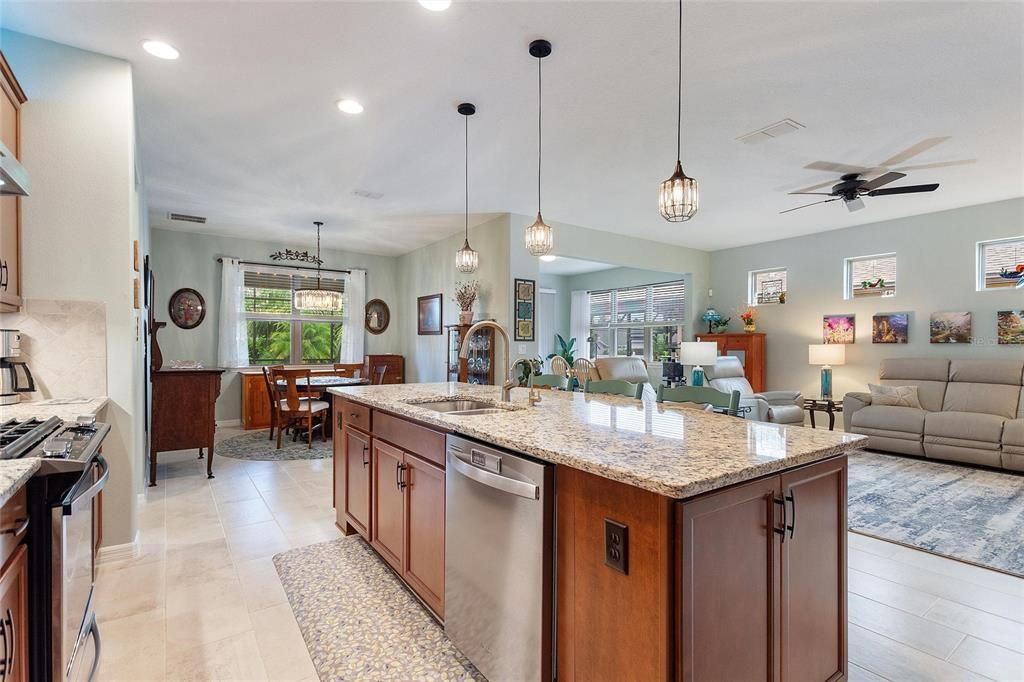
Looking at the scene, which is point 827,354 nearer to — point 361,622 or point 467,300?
point 467,300

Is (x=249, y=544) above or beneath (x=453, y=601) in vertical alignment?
beneath

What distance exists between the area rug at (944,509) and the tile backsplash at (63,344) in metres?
4.56

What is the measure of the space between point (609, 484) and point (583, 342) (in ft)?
29.7

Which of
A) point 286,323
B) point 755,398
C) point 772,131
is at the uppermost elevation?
point 772,131

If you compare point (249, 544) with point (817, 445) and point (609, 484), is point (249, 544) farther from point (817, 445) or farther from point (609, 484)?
point (817, 445)

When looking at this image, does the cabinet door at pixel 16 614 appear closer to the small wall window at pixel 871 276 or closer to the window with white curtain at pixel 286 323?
the window with white curtain at pixel 286 323

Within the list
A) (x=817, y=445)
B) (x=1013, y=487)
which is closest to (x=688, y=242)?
(x=1013, y=487)

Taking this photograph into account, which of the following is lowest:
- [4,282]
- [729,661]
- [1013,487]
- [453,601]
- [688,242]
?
[1013,487]

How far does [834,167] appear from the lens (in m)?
3.89

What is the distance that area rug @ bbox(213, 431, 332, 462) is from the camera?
16.4 feet

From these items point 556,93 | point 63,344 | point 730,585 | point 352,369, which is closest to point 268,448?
point 352,369

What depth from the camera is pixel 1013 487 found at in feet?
13.4

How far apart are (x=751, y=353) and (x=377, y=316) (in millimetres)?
5851

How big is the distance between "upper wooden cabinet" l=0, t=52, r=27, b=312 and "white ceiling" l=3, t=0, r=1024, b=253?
359 millimetres
